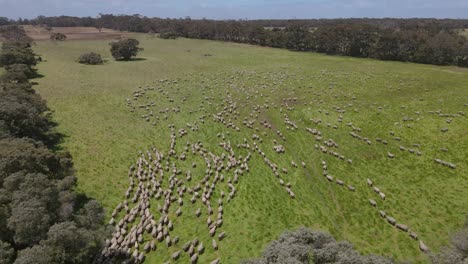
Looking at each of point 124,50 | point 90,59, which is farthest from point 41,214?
point 124,50

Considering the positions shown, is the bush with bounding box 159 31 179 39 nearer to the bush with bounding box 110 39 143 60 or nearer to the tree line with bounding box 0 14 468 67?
the tree line with bounding box 0 14 468 67

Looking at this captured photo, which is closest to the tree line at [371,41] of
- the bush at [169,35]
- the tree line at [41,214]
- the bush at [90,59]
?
the bush at [169,35]

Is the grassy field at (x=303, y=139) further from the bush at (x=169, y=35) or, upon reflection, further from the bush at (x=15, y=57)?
the bush at (x=169, y=35)

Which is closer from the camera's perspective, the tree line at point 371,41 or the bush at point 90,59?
the bush at point 90,59

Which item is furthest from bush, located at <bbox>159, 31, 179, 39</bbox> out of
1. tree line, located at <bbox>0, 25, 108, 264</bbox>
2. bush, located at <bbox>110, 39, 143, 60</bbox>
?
tree line, located at <bbox>0, 25, 108, 264</bbox>

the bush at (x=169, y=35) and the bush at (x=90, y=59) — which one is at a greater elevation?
the bush at (x=169, y=35)

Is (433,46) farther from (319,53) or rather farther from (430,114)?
(430,114)

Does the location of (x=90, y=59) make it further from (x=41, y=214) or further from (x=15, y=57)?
(x=41, y=214)

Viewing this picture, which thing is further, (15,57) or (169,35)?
(169,35)
